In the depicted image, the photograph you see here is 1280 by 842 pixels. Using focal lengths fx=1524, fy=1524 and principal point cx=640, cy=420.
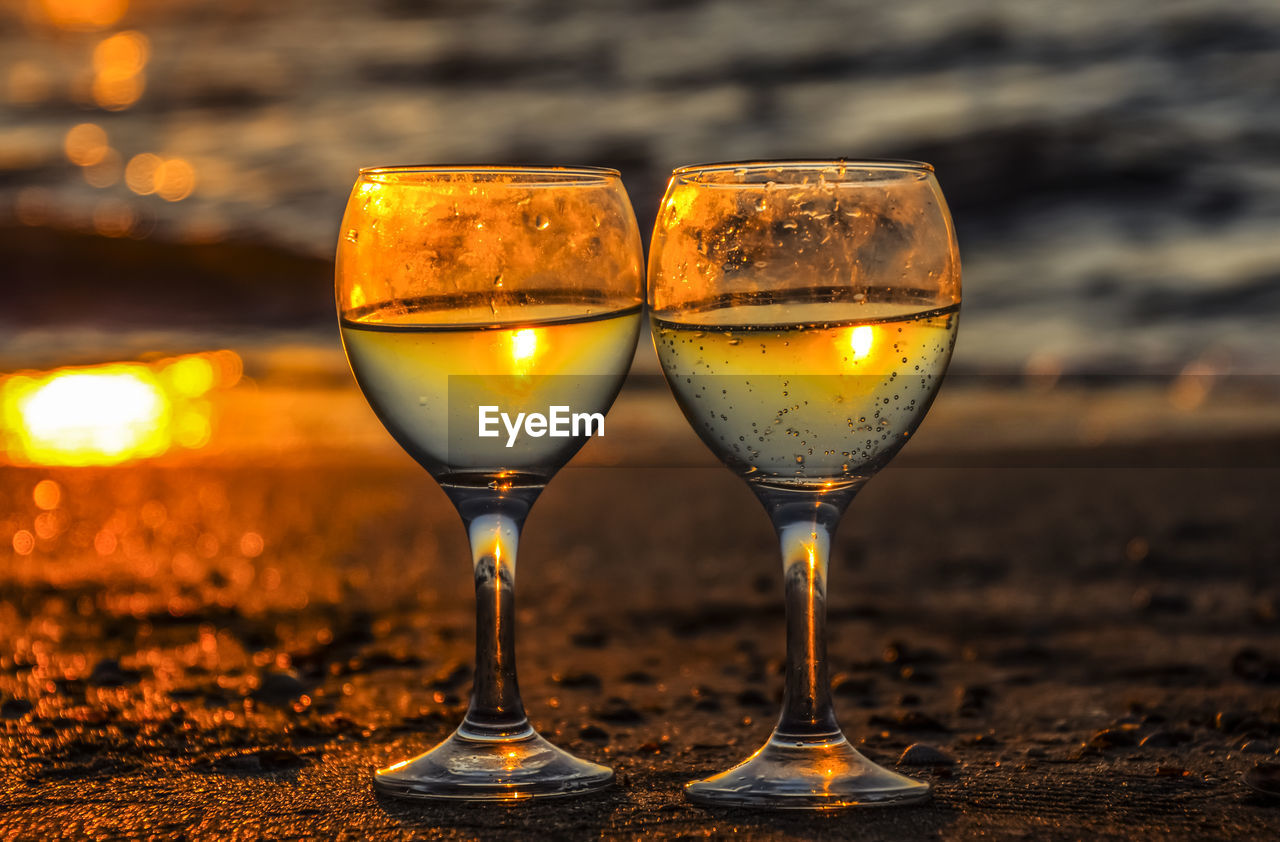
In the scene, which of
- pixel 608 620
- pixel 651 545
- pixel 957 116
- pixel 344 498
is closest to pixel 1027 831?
pixel 608 620

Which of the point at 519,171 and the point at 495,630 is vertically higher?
the point at 519,171

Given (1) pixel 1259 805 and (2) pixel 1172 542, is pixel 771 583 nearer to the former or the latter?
(2) pixel 1172 542

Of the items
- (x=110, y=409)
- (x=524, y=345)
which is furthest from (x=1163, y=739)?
(x=110, y=409)

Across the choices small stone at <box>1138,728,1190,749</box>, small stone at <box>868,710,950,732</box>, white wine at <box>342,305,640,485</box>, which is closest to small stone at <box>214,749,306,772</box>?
white wine at <box>342,305,640,485</box>

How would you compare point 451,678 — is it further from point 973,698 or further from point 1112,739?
point 1112,739

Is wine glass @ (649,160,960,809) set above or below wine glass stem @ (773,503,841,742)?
above

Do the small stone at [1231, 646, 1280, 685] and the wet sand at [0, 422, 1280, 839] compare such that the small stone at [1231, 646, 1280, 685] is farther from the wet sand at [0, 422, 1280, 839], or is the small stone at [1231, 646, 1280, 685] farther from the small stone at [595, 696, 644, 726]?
the small stone at [595, 696, 644, 726]

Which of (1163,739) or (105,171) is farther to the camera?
(105,171)
